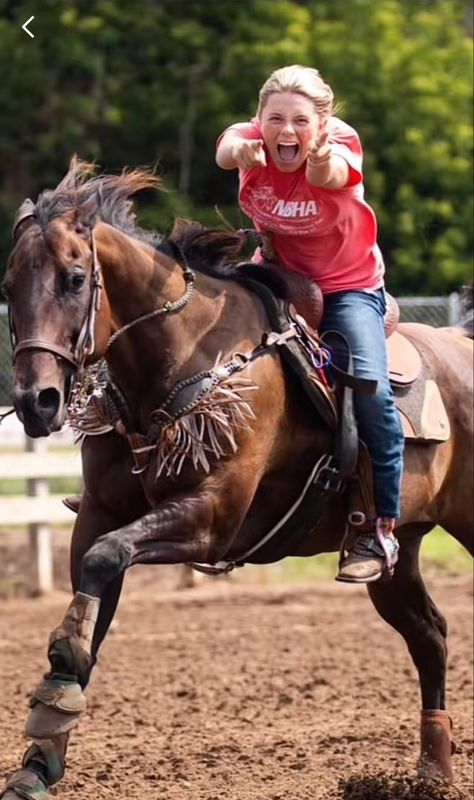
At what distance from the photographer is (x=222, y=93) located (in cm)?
2411

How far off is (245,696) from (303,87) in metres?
4.00

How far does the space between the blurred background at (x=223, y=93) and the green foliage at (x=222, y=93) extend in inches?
1.0

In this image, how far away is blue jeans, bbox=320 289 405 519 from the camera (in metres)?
5.79

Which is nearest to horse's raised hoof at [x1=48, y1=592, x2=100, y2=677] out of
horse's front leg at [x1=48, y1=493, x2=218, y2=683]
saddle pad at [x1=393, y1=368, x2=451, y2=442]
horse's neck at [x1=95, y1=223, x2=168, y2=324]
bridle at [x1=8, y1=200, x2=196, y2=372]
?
horse's front leg at [x1=48, y1=493, x2=218, y2=683]

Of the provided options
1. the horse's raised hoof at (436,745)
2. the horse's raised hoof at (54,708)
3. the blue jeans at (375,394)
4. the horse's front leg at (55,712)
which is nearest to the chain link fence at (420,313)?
the horse's raised hoof at (436,745)

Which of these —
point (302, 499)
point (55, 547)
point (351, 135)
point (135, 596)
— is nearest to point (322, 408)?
point (302, 499)

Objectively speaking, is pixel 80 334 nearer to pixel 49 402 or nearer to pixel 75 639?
pixel 49 402

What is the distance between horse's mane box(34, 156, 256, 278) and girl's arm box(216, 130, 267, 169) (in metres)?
0.26

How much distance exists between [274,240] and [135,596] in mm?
6754

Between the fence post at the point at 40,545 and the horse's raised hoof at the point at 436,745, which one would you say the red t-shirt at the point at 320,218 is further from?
the fence post at the point at 40,545

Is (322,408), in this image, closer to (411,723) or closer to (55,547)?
(411,723)

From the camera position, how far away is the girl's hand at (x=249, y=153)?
17.5ft

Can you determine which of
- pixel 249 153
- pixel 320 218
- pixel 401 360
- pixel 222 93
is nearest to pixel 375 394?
pixel 401 360

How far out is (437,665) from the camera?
6.70 m
